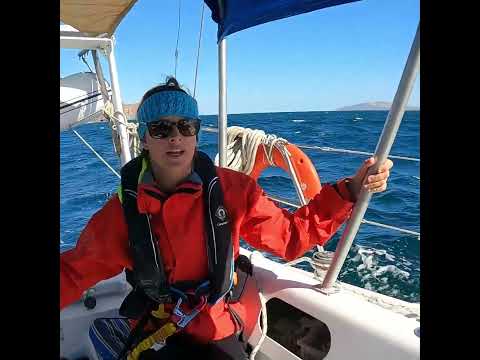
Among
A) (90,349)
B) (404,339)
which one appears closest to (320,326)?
(404,339)

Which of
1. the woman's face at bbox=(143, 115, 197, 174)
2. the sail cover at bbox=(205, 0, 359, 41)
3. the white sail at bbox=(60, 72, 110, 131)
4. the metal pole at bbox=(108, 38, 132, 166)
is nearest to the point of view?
the woman's face at bbox=(143, 115, 197, 174)

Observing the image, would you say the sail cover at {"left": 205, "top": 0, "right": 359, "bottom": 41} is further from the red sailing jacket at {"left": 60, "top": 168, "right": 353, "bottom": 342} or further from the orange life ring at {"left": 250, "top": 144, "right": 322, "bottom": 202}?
the orange life ring at {"left": 250, "top": 144, "right": 322, "bottom": 202}

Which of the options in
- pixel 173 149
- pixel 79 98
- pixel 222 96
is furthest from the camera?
pixel 79 98

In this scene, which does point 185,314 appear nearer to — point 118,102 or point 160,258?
point 160,258

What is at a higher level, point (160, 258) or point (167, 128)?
point (167, 128)

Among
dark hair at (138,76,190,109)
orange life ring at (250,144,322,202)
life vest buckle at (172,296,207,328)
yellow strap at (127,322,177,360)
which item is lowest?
yellow strap at (127,322,177,360)

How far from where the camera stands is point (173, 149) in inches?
59.6

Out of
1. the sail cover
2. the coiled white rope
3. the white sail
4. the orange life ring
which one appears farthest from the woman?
the white sail

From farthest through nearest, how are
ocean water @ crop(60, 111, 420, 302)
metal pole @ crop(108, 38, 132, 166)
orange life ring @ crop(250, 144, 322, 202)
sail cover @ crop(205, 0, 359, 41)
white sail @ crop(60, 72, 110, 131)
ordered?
ocean water @ crop(60, 111, 420, 302), white sail @ crop(60, 72, 110, 131), metal pole @ crop(108, 38, 132, 166), orange life ring @ crop(250, 144, 322, 202), sail cover @ crop(205, 0, 359, 41)

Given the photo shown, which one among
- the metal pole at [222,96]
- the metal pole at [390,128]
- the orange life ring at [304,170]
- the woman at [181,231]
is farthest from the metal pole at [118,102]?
the metal pole at [390,128]

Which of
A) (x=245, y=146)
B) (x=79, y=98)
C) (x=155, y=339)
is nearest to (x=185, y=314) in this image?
(x=155, y=339)

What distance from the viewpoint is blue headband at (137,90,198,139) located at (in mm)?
1500

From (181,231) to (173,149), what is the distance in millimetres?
286

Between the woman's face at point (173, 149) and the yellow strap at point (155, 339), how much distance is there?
0.56 meters
